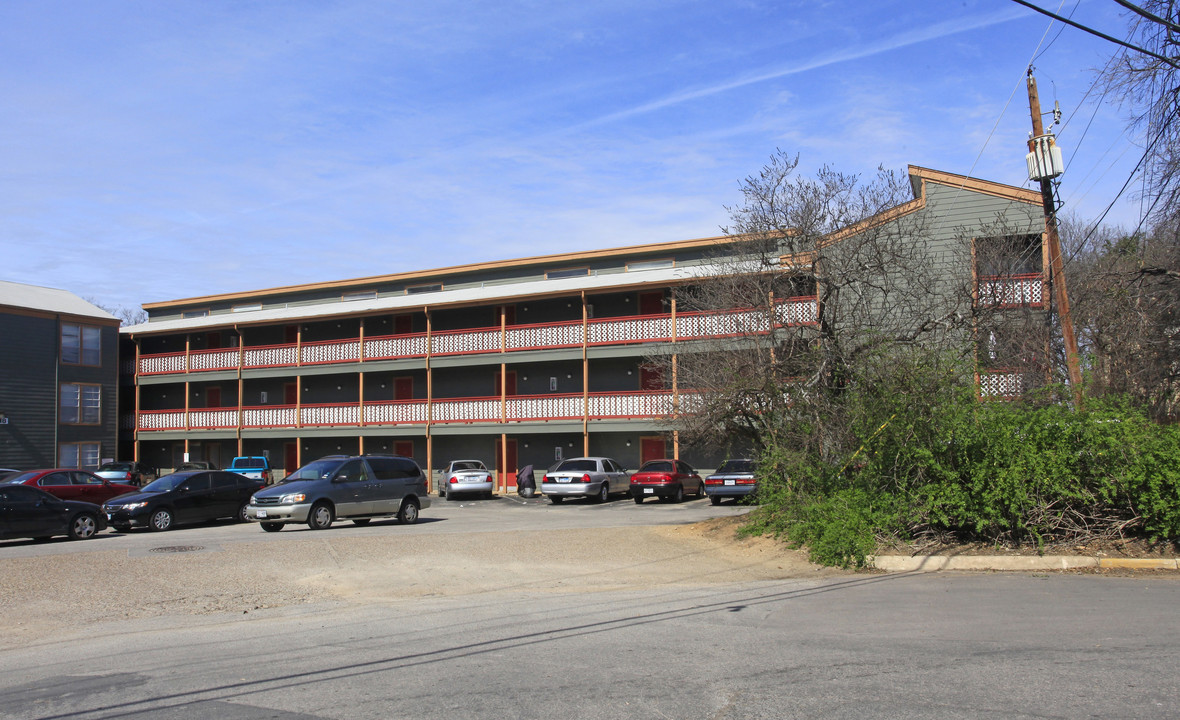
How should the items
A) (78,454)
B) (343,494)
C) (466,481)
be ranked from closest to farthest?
1. (343,494)
2. (466,481)
3. (78,454)

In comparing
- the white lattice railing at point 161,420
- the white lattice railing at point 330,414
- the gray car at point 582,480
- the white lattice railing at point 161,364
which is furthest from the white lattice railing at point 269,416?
the gray car at point 582,480

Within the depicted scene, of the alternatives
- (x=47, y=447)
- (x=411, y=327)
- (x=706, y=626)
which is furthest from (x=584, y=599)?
(x=47, y=447)

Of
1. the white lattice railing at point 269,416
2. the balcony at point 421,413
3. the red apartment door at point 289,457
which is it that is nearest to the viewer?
the balcony at point 421,413

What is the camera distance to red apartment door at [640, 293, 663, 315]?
35.5 meters

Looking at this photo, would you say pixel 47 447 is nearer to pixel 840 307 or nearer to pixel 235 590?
pixel 235 590

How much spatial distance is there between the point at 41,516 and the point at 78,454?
2554 centimetres

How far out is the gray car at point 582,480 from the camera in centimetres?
3017

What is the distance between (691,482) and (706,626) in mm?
22054

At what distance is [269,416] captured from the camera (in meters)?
40.6

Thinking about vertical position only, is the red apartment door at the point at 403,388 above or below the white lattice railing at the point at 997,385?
above

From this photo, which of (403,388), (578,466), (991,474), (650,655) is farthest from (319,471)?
(403,388)

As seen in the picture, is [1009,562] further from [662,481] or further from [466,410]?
[466,410]

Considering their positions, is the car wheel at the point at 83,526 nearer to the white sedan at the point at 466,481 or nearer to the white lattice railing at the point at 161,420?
the white sedan at the point at 466,481

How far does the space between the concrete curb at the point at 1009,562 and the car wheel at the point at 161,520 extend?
52.5 feet
